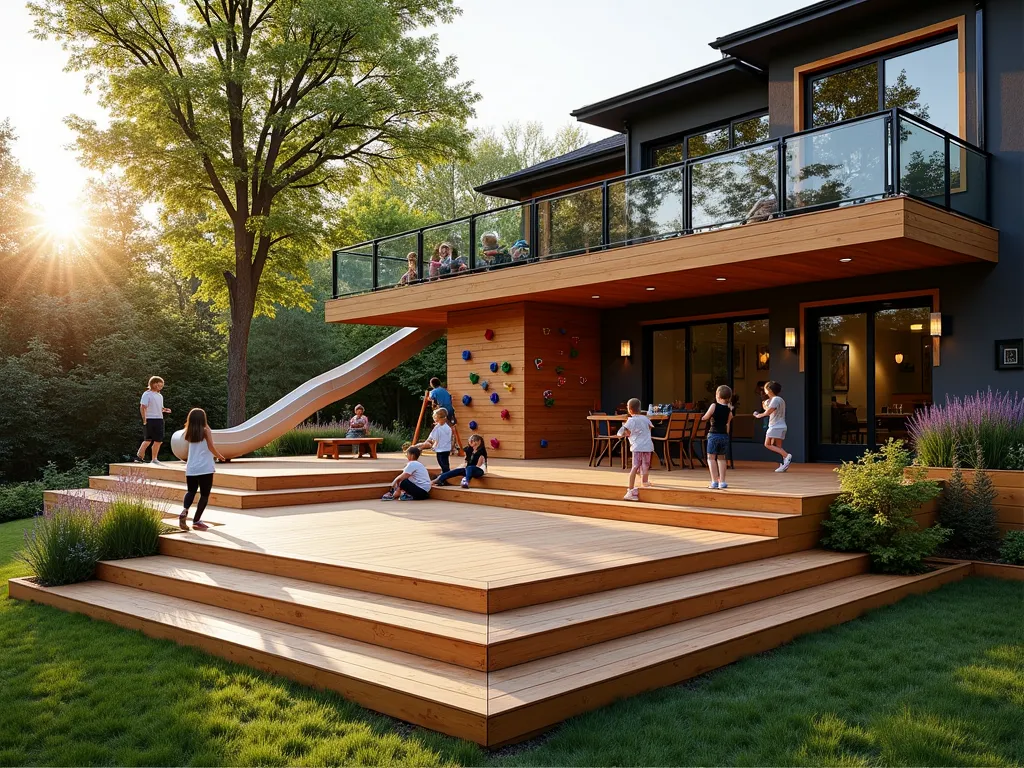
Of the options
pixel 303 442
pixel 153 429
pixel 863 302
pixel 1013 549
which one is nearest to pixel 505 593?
pixel 1013 549

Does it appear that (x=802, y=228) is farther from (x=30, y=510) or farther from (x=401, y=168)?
(x=30, y=510)

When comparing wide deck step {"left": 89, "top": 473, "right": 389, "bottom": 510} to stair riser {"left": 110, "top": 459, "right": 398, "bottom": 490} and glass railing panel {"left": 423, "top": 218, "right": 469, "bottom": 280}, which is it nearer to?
stair riser {"left": 110, "top": 459, "right": 398, "bottom": 490}

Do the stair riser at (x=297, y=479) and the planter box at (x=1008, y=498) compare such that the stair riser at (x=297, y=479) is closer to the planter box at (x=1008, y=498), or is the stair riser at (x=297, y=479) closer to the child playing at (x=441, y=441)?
the child playing at (x=441, y=441)

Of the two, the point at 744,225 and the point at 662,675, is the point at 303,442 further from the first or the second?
the point at 662,675

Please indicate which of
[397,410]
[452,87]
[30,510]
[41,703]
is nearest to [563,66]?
[452,87]

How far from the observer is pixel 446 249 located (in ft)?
52.2

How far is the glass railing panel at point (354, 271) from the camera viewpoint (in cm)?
1764

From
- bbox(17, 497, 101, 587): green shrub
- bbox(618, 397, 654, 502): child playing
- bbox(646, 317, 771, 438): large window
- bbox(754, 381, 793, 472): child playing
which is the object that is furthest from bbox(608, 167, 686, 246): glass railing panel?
bbox(17, 497, 101, 587): green shrub

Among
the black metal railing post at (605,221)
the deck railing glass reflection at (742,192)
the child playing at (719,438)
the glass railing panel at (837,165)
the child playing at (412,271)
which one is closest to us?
the child playing at (719,438)

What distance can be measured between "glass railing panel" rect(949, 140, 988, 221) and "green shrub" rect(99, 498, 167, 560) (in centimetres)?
1085

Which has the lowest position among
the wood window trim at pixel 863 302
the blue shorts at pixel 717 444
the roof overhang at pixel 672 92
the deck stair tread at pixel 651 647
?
the deck stair tread at pixel 651 647

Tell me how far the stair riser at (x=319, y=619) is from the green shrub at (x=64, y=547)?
1.39ft

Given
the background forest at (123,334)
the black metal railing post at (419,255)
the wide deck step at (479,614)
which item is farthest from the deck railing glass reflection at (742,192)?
the background forest at (123,334)

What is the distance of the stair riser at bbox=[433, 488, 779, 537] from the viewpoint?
26.4 ft
